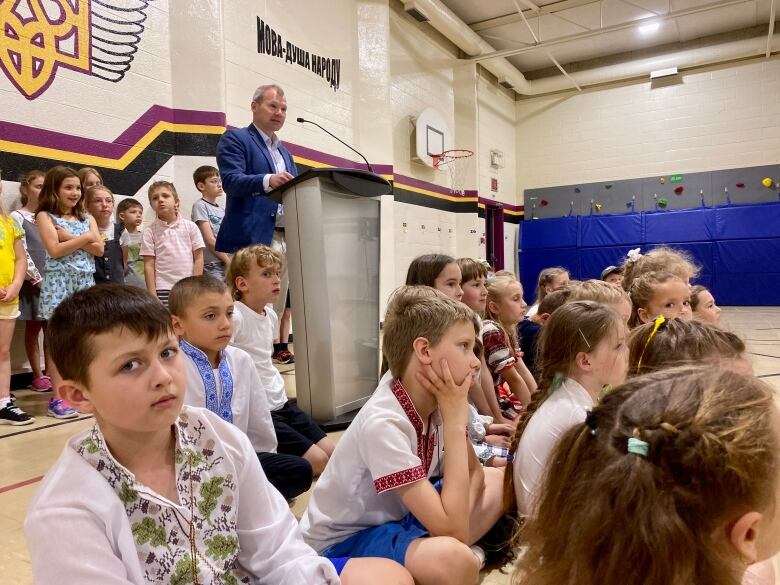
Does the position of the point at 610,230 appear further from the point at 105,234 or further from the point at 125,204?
the point at 105,234

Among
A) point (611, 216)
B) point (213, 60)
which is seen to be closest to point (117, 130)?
point (213, 60)

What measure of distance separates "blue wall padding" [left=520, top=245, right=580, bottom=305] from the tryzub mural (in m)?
7.07

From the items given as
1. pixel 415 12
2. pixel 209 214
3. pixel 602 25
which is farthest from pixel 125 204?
pixel 602 25

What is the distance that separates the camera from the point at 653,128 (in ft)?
29.0

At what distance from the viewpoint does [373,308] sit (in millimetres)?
2617

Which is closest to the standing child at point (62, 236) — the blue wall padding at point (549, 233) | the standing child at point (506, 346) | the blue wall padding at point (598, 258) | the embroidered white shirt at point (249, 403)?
the embroidered white shirt at point (249, 403)

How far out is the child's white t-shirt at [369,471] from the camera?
3.61ft

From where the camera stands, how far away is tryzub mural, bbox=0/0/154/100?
303 cm

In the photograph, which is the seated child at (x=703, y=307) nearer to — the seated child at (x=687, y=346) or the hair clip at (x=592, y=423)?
the seated child at (x=687, y=346)

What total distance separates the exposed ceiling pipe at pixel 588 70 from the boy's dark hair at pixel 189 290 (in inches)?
230

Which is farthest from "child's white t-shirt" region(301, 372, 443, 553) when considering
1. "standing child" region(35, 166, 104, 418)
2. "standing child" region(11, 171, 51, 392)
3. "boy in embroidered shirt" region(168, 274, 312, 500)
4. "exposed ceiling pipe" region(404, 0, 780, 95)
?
"exposed ceiling pipe" region(404, 0, 780, 95)

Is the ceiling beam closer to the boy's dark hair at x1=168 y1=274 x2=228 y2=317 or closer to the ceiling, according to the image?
the ceiling

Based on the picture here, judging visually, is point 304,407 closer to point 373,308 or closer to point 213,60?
point 373,308

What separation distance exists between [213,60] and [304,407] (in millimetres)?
2843
